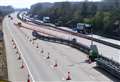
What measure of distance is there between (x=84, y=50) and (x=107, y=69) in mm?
15266

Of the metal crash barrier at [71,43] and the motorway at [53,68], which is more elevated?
the motorway at [53,68]

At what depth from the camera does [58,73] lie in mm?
31078

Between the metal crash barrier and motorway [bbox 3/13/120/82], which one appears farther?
the metal crash barrier

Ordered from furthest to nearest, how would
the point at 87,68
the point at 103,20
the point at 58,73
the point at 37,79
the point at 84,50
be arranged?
1. the point at 103,20
2. the point at 84,50
3. the point at 87,68
4. the point at 58,73
5. the point at 37,79

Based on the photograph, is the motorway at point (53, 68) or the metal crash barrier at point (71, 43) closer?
the motorway at point (53, 68)

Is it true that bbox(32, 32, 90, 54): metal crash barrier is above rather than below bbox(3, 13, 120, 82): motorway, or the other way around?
below

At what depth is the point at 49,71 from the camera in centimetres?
3216

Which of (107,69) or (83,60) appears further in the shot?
(83,60)

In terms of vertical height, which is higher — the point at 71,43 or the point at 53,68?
the point at 53,68

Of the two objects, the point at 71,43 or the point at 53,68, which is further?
the point at 71,43

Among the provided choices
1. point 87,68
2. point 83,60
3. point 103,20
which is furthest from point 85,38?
point 87,68

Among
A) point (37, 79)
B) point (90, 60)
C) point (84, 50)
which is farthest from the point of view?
point (84, 50)

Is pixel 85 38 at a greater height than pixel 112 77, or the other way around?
pixel 112 77

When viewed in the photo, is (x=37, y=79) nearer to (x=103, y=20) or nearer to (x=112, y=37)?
(x=112, y=37)
